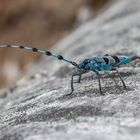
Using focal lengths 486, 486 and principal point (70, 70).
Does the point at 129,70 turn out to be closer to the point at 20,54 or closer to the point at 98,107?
the point at 98,107

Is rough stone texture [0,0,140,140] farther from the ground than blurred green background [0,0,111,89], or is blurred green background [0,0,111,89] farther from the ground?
blurred green background [0,0,111,89]

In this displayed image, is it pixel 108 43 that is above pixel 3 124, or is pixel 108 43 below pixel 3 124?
above

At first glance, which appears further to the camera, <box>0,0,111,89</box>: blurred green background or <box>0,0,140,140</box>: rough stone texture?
<box>0,0,111,89</box>: blurred green background

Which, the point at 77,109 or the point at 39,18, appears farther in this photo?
the point at 39,18

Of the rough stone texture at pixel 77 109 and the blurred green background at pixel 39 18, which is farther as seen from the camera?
the blurred green background at pixel 39 18

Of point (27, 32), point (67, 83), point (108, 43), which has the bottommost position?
point (67, 83)

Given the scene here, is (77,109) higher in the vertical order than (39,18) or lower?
lower

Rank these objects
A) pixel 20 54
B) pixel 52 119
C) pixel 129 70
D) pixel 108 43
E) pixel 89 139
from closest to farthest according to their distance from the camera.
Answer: pixel 89 139 → pixel 52 119 → pixel 129 70 → pixel 108 43 → pixel 20 54

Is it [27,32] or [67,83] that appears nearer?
[67,83]

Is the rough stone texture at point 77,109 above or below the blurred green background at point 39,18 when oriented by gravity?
below

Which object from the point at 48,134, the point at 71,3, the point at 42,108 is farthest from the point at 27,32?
the point at 48,134

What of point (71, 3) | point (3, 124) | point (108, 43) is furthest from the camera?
point (71, 3)
